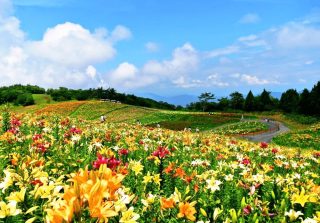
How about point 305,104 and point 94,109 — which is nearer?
point 94,109

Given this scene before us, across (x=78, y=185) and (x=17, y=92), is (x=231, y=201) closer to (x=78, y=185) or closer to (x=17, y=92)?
(x=78, y=185)

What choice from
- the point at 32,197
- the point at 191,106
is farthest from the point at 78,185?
the point at 191,106

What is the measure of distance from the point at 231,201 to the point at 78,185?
269 cm

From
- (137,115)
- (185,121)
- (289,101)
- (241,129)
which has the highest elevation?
(289,101)

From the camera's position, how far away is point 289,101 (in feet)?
267

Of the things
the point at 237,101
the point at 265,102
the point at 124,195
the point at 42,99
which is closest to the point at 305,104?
the point at 265,102

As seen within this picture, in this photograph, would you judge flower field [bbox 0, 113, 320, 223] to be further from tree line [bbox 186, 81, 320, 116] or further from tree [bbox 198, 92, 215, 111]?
tree [bbox 198, 92, 215, 111]

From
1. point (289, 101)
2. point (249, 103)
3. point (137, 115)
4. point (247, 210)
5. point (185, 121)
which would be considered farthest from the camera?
point (249, 103)

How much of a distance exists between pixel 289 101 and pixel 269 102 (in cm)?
744

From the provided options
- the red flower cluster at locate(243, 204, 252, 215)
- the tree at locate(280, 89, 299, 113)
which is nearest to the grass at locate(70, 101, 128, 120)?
the tree at locate(280, 89, 299, 113)

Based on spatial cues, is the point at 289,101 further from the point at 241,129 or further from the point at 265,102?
the point at 241,129

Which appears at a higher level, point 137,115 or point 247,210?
point 247,210

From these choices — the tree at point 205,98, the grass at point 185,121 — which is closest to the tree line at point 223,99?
the tree at point 205,98

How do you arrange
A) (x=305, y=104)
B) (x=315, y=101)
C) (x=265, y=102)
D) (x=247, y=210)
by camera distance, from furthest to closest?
(x=265, y=102) → (x=305, y=104) → (x=315, y=101) → (x=247, y=210)
